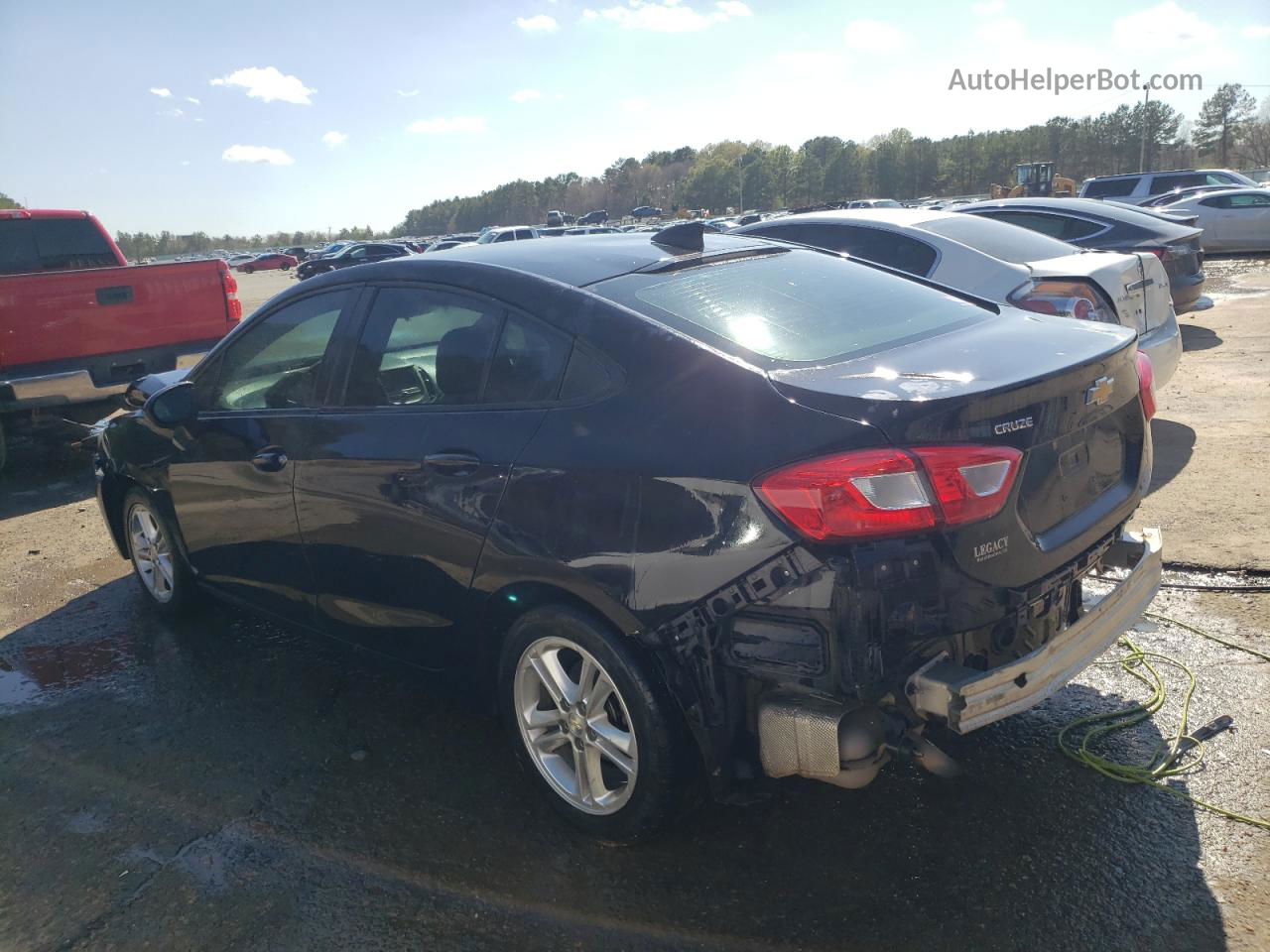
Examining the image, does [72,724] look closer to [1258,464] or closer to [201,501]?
[201,501]

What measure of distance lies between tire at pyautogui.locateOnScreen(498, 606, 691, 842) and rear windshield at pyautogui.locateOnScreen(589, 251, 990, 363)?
0.92m

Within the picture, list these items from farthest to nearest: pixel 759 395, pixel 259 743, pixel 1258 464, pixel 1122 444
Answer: pixel 1258 464, pixel 259 743, pixel 1122 444, pixel 759 395

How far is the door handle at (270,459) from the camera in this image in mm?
3789

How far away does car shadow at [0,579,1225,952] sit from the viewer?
2578mm

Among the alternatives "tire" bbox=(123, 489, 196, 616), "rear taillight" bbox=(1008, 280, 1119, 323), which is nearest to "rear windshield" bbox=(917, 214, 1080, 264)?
"rear taillight" bbox=(1008, 280, 1119, 323)

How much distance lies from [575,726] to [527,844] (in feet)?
1.34

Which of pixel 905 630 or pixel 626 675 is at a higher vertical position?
pixel 905 630

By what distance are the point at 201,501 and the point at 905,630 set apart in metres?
3.17

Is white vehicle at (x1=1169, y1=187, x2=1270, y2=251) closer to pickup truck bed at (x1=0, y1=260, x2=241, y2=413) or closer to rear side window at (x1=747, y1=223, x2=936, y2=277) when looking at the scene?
rear side window at (x1=747, y1=223, x2=936, y2=277)

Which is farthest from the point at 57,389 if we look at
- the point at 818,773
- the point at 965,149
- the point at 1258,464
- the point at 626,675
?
the point at 965,149

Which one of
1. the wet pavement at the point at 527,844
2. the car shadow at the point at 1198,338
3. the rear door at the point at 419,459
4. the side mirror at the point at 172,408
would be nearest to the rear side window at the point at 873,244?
the wet pavement at the point at 527,844

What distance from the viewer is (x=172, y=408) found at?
168 inches

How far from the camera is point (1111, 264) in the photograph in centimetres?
641

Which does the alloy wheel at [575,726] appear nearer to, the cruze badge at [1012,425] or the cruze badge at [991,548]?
the cruze badge at [991,548]
